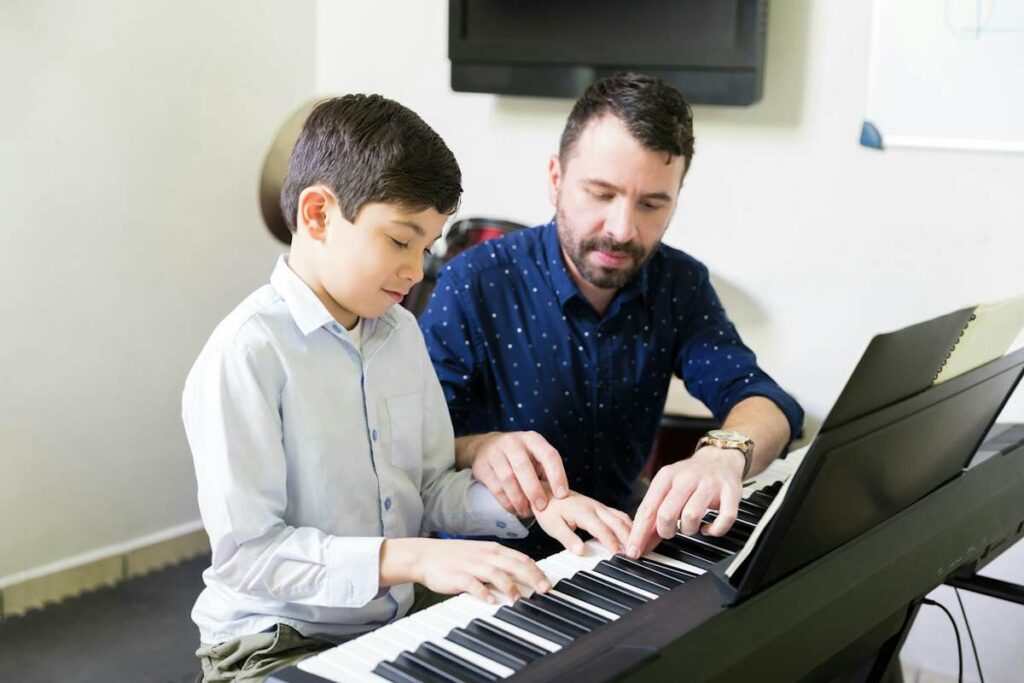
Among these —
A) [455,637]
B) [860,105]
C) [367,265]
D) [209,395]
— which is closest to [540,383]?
[367,265]

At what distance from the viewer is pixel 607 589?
1221mm

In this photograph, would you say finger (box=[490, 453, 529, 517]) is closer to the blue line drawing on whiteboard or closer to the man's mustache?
the man's mustache

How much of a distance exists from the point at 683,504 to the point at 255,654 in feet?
1.71

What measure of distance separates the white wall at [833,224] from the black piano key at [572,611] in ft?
5.06

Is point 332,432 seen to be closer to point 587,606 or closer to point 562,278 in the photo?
point 587,606

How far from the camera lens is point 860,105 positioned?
251 cm

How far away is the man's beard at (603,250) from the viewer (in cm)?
182

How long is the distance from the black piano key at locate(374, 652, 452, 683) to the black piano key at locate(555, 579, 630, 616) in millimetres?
218

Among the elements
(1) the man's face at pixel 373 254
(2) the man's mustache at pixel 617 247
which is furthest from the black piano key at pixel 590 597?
(2) the man's mustache at pixel 617 247

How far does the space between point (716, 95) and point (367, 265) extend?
56.9 inches

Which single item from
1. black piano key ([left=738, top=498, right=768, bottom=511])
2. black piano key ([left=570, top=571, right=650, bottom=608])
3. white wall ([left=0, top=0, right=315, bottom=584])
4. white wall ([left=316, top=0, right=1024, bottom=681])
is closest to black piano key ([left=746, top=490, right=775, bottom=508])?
black piano key ([left=738, top=498, right=768, bottom=511])

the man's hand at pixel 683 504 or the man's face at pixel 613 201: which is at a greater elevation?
the man's face at pixel 613 201

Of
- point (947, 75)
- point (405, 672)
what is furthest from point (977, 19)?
point (405, 672)

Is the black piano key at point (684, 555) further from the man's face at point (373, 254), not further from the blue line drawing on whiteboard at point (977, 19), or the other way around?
the blue line drawing on whiteboard at point (977, 19)
